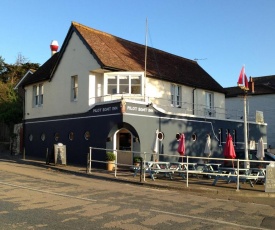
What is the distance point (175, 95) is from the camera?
2600 cm

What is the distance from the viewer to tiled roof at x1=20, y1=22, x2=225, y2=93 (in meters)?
22.9

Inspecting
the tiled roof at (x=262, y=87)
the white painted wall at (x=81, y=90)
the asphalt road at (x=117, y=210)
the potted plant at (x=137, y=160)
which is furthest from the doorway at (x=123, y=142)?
the tiled roof at (x=262, y=87)

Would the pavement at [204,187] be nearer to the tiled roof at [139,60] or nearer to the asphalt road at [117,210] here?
the asphalt road at [117,210]

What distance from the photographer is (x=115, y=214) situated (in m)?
8.46

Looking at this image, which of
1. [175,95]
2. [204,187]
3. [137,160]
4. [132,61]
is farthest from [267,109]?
[204,187]

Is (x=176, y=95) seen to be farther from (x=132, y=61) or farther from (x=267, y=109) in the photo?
(x=267, y=109)

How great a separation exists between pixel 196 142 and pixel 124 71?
7115mm

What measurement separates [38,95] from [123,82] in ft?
30.5

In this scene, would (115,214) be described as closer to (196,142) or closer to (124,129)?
(124,129)

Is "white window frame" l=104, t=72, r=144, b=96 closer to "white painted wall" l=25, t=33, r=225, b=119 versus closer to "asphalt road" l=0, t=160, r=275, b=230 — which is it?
"white painted wall" l=25, t=33, r=225, b=119

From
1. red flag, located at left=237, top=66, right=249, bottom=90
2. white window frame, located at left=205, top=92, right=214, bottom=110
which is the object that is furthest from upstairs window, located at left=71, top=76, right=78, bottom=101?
red flag, located at left=237, top=66, right=249, bottom=90

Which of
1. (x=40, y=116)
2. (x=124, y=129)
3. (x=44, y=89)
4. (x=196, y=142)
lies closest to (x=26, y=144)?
(x=40, y=116)

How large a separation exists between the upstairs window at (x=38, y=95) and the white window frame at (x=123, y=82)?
7838 mm

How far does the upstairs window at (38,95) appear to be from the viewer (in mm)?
28025
